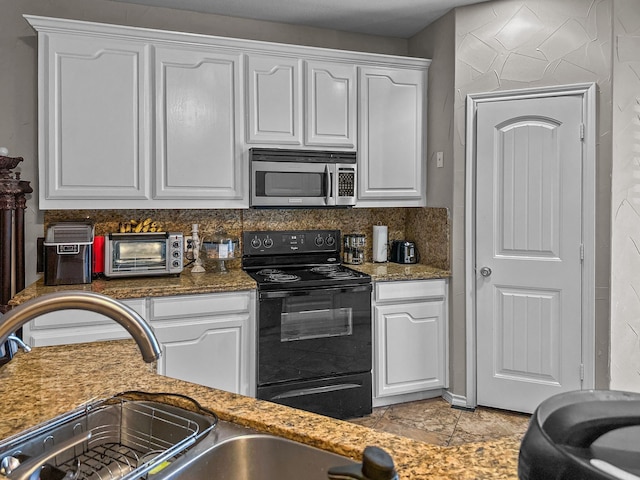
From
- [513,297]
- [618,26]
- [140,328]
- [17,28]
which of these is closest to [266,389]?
[513,297]

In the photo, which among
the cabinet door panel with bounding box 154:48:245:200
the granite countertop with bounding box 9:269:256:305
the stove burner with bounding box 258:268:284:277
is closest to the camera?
the granite countertop with bounding box 9:269:256:305

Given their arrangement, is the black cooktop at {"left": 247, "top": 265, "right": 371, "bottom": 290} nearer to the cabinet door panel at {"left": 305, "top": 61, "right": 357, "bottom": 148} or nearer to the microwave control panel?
the microwave control panel

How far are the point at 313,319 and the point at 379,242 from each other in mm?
997

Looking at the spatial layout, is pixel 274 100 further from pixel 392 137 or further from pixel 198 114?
pixel 392 137

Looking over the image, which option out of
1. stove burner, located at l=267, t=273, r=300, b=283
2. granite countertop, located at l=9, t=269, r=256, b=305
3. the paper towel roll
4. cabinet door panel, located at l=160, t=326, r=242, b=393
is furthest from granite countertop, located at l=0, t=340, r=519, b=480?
the paper towel roll

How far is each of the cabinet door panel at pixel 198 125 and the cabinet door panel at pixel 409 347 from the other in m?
1.33

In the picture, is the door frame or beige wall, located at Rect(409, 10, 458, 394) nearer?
the door frame

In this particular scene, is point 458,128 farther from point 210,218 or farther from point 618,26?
point 210,218

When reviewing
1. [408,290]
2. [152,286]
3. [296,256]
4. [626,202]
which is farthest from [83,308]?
[626,202]

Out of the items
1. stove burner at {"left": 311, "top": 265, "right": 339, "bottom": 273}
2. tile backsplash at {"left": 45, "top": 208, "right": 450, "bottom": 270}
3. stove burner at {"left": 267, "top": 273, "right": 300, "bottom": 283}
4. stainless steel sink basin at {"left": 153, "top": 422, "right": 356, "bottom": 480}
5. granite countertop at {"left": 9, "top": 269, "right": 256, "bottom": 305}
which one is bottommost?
stainless steel sink basin at {"left": 153, "top": 422, "right": 356, "bottom": 480}

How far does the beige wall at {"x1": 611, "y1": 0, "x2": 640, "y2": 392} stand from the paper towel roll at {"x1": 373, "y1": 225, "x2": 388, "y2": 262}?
151 centimetres

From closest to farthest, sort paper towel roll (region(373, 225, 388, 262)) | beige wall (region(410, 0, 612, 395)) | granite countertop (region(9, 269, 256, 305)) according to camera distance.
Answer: granite countertop (region(9, 269, 256, 305)) → beige wall (region(410, 0, 612, 395)) → paper towel roll (region(373, 225, 388, 262))

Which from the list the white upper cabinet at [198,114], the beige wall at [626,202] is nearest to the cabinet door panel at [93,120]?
the white upper cabinet at [198,114]

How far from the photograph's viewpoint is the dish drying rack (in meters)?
0.98
